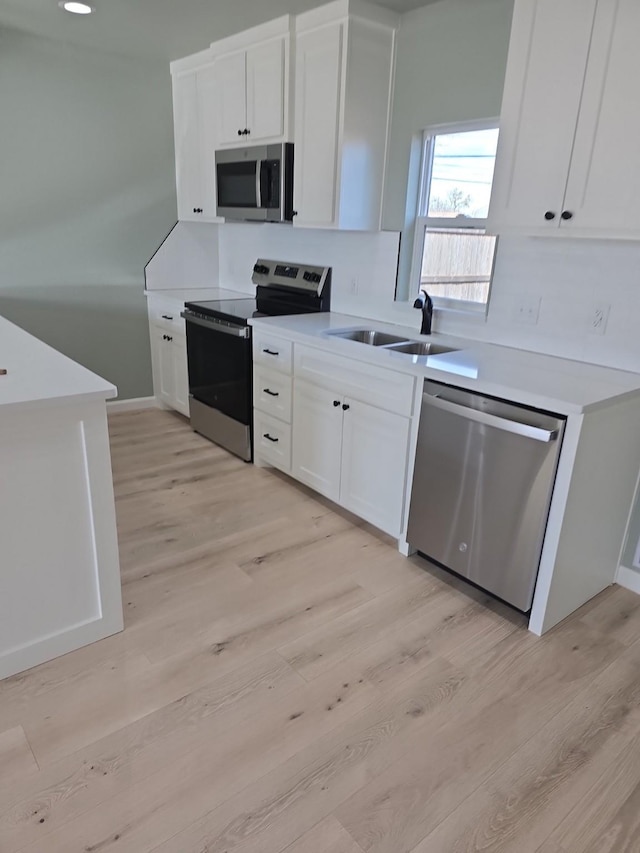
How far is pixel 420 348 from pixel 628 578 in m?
1.42

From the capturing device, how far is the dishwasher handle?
78.1 inches

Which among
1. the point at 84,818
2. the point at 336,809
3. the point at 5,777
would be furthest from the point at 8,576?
the point at 336,809

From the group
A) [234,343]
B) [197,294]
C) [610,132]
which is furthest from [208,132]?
[610,132]

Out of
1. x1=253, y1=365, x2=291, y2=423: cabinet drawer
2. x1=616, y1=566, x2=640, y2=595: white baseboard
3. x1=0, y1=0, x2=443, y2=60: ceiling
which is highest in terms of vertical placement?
x1=0, y1=0, x2=443, y2=60: ceiling

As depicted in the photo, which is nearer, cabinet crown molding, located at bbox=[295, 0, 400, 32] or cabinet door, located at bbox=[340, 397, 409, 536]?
cabinet door, located at bbox=[340, 397, 409, 536]

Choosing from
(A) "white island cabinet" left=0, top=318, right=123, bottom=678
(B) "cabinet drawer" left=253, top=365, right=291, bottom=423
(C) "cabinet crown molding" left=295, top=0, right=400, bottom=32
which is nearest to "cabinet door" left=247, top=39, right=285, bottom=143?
(C) "cabinet crown molding" left=295, top=0, right=400, bottom=32

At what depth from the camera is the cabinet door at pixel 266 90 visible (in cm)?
322

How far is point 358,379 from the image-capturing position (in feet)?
8.93

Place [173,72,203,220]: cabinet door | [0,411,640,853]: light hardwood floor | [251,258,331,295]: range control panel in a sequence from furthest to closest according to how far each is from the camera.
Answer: [173,72,203,220]: cabinet door < [251,258,331,295]: range control panel < [0,411,640,853]: light hardwood floor

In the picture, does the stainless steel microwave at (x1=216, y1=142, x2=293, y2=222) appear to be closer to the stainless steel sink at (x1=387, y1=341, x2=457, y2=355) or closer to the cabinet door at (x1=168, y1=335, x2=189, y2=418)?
the cabinet door at (x1=168, y1=335, x2=189, y2=418)

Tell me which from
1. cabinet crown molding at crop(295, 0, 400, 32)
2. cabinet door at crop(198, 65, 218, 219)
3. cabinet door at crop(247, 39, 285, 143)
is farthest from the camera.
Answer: cabinet door at crop(198, 65, 218, 219)

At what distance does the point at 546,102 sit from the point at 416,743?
226cm

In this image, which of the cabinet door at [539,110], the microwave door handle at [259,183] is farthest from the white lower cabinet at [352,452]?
the microwave door handle at [259,183]

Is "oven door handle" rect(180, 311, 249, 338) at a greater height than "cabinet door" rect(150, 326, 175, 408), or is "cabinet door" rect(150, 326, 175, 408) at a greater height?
"oven door handle" rect(180, 311, 249, 338)
